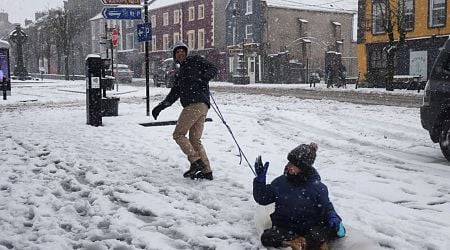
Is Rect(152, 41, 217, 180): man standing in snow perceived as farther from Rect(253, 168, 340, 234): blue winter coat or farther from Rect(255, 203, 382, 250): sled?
Rect(253, 168, 340, 234): blue winter coat

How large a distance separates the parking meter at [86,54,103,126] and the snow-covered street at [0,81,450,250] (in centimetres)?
47

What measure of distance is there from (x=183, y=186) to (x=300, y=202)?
2322mm

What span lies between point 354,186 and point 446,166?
2.07 metres

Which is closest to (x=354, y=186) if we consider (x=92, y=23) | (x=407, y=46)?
(x=407, y=46)

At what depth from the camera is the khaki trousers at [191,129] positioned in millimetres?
A: 6160

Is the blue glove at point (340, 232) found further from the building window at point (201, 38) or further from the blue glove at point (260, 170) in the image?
the building window at point (201, 38)

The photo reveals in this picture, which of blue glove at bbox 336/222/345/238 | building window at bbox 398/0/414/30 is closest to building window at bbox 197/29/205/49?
building window at bbox 398/0/414/30

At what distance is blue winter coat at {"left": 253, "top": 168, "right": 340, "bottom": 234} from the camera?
3.98 m

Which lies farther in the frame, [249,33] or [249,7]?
[249,33]

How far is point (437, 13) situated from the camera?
28.9 meters

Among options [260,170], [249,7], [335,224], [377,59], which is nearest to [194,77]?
[260,170]

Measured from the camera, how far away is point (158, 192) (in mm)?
5750

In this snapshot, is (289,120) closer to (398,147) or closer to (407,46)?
(398,147)

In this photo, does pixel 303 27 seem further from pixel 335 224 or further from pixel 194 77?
pixel 335 224
